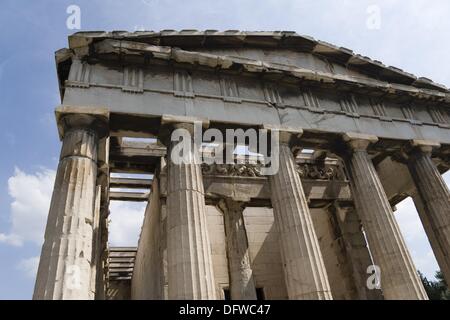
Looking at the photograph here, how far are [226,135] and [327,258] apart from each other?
9462 millimetres

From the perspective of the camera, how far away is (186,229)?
30.1 feet

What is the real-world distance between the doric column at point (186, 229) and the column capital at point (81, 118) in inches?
74.6

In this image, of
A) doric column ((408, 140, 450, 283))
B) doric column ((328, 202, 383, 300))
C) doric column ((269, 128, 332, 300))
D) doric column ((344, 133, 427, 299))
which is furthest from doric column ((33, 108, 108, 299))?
doric column ((328, 202, 383, 300))

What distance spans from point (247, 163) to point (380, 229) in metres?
6.91

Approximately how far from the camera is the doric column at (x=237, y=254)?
1345 cm

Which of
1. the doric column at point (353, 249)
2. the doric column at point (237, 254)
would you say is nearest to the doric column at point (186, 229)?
the doric column at point (237, 254)

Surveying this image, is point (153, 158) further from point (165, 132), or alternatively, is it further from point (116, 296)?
point (116, 296)

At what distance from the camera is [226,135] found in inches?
464

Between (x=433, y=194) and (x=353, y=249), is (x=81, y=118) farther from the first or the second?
(x=353, y=249)

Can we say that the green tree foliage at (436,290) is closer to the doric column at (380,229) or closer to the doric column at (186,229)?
the doric column at (380,229)

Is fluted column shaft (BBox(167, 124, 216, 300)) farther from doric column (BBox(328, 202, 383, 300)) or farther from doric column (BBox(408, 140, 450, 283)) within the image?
doric column (BBox(328, 202, 383, 300))

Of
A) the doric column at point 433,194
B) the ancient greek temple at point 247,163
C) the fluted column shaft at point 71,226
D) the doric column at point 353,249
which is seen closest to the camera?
the fluted column shaft at point 71,226

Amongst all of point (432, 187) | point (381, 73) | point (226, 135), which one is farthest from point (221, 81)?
point (432, 187)

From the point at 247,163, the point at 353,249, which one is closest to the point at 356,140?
the point at 247,163
